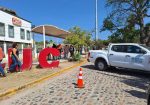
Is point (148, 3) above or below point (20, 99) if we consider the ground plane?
above

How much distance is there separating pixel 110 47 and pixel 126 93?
7417 millimetres

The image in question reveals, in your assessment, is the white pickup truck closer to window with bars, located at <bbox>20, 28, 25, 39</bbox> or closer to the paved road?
the paved road

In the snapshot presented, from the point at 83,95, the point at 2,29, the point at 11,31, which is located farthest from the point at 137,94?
the point at 11,31

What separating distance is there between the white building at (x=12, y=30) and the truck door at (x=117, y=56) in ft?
71.1

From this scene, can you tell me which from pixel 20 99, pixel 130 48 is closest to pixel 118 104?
pixel 20 99

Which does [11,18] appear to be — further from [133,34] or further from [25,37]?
[133,34]

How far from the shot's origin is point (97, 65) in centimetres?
1828

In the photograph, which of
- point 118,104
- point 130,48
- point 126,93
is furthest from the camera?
point 130,48

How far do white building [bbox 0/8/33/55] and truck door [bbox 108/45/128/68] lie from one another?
71.1 feet

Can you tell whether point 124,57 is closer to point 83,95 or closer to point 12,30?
point 83,95

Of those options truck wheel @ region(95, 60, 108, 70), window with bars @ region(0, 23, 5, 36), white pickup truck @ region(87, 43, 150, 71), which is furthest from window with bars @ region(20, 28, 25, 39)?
truck wheel @ region(95, 60, 108, 70)

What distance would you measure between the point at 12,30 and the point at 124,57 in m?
26.6

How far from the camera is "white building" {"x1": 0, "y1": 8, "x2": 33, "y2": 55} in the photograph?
3669 centimetres

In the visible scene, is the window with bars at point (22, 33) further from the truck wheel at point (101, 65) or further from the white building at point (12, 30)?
the truck wheel at point (101, 65)
